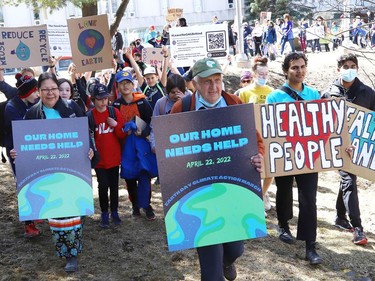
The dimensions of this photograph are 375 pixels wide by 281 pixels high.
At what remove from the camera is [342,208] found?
21.6 ft

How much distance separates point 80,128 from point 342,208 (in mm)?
3520

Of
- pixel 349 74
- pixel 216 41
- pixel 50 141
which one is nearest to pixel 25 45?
pixel 216 41

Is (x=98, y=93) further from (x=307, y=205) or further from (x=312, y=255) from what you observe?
(x=312, y=255)

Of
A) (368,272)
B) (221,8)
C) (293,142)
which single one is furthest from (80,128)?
(221,8)

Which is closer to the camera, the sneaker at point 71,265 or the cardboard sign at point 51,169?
the cardboard sign at point 51,169

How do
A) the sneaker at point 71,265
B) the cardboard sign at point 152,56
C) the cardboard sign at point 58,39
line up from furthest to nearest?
the cardboard sign at point 152,56, the cardboard sign at point 58,39, the sneaker at point 71,265

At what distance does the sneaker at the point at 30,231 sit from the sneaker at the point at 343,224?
3.56m

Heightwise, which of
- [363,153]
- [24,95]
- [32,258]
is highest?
[24,95]

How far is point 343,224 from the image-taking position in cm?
659

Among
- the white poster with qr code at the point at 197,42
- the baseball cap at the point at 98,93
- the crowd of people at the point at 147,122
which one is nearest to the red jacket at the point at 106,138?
the crowd of people at the point at 147,122

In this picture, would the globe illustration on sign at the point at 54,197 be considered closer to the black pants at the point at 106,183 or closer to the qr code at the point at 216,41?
the black pants at the point at 106,183

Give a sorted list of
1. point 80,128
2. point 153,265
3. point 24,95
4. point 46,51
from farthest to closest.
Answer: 1. point 46,51
2. point 24,95
3. point 153,265
4. point 80,128

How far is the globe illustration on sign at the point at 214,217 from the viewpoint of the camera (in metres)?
3.69

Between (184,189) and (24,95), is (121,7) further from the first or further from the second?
(184,189)
